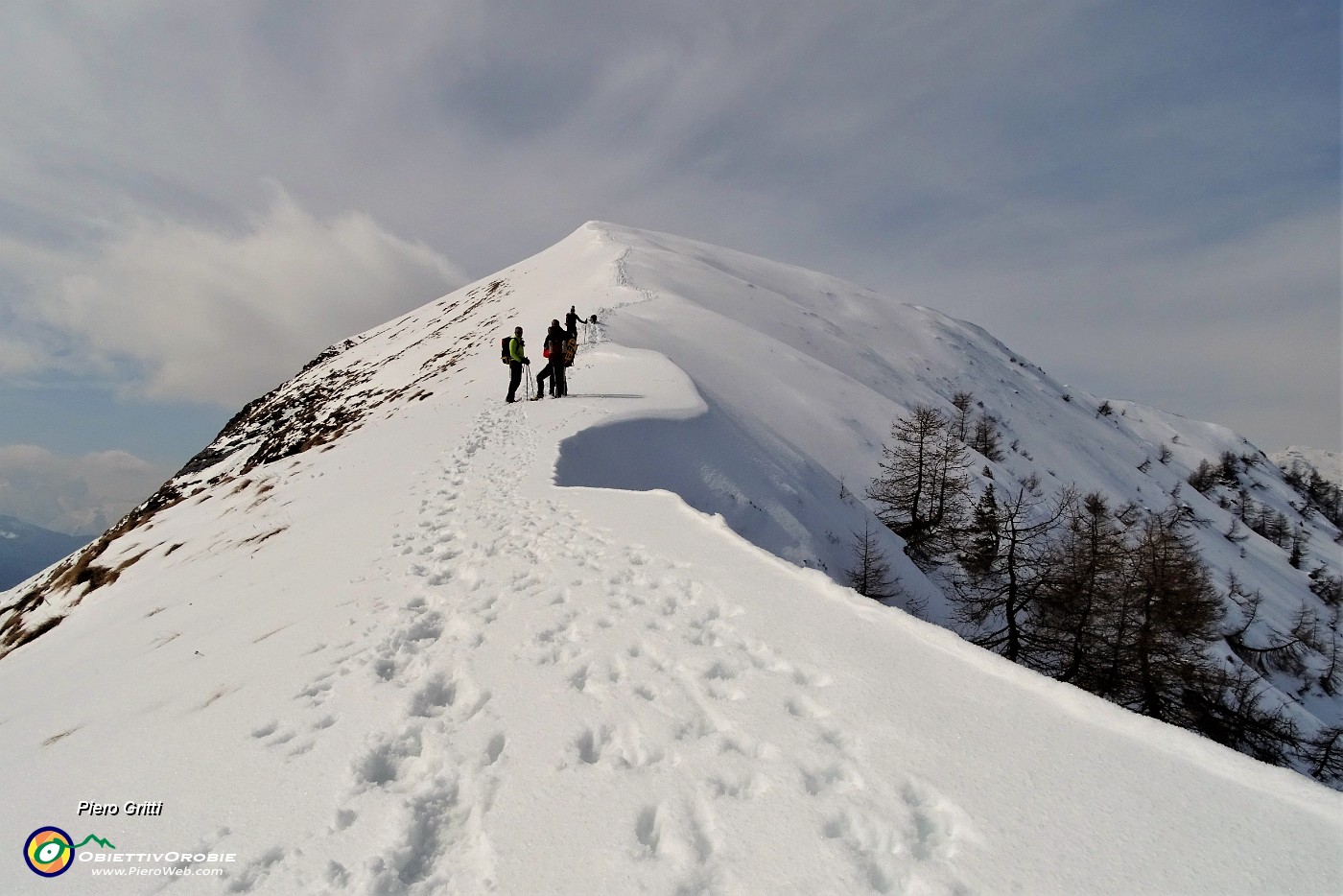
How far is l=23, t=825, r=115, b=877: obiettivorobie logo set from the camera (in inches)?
109

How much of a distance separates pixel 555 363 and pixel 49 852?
45.7 feet

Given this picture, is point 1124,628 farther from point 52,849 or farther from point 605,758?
point 52,849

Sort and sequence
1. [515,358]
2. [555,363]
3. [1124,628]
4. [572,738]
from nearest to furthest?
1. [572,738]
2. [1124,628]
3. [515,358]
4. [555,363]

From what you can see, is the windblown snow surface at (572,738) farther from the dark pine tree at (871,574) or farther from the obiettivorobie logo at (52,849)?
the dark pine tree at (871,574)

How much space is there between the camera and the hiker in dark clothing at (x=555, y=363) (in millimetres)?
15758

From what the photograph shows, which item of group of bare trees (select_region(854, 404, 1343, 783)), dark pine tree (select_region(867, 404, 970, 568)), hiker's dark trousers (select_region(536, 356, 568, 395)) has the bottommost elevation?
group of bare trees (select_region(854, 404, 1343, 783))

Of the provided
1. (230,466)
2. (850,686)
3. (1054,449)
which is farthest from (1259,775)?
(1054,449)

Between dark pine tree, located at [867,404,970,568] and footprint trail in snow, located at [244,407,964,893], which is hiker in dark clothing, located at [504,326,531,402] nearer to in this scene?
footprint trail in snow, located at [244,407,964,893]

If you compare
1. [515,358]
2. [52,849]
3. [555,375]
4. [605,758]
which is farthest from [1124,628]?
[52,849]

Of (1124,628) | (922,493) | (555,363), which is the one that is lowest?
(1124,628)

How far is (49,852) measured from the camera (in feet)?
9.45

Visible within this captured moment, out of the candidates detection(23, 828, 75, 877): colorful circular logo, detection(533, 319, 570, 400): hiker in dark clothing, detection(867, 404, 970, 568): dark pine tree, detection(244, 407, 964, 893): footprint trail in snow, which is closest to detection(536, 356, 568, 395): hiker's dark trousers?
detection(533, 319, 570, 400): hiker in dark clothing

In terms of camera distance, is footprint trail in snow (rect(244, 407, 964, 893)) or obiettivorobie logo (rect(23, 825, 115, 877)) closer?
footprint trail in snow (rect(244, 407, 964, 893))

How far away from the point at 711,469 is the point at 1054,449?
54.3 m
